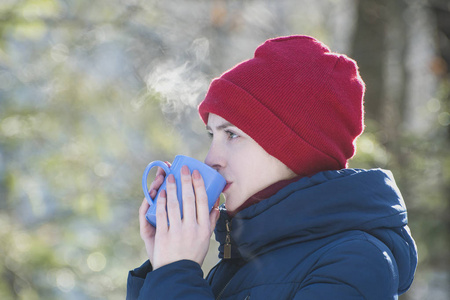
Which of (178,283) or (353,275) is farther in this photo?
(178,283)

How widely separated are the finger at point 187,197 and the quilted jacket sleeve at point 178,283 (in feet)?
0.42

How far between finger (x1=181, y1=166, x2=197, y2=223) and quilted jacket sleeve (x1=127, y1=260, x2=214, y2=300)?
0.13 meters

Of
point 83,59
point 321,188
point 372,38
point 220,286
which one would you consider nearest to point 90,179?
point 83,59

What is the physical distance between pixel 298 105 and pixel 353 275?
517mm

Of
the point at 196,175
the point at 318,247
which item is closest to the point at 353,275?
the point at 318,247

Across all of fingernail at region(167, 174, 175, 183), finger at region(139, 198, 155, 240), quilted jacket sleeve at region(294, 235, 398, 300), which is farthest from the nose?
quilted jacket sleeve at region(294, 235, 398, 300)

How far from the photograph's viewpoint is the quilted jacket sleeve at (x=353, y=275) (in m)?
1.13

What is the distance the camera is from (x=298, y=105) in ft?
4.85

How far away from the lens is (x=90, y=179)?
4.27m

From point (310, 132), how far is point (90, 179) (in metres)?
3.10

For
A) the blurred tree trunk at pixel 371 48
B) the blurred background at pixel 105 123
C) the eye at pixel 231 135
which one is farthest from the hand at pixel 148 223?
the blurred tree trunk at pixel 371 48

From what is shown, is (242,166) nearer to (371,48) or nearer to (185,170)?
(185,170)

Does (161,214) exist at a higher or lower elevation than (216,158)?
lower

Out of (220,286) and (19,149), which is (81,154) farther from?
(220,286)
